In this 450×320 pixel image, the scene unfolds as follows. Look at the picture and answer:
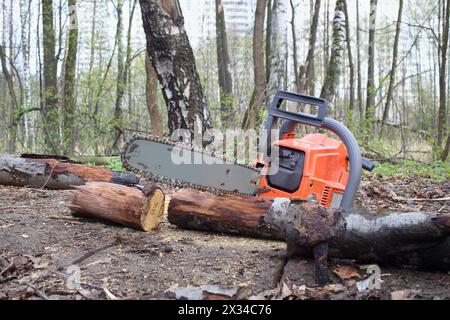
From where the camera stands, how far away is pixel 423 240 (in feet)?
7.27

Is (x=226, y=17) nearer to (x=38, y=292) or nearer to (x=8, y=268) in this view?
(x=8, y=268)

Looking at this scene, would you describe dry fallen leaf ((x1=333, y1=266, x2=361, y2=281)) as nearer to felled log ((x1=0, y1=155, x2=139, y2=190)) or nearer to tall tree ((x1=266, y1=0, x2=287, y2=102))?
felled log ((x1=0, y1=155, x2=139, y2=190))

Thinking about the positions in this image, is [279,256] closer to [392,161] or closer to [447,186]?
[447,186]

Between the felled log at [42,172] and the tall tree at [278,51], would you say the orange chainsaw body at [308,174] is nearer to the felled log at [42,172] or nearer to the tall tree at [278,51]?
the felled log at [42,172]

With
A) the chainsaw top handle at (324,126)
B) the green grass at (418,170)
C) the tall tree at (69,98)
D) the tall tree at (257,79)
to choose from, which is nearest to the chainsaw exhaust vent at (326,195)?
the chainsaw top handle at (324,126)

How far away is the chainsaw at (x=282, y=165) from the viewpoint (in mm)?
3107

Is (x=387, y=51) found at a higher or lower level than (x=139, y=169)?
higher

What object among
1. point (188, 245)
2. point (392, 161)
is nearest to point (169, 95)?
point (188, 245)

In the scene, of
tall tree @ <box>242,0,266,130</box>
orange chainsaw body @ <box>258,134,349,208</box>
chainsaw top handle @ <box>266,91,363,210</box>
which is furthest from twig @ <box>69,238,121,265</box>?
tall tree @ <box>242,0,266,130</box>

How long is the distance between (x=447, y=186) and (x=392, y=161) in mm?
3267

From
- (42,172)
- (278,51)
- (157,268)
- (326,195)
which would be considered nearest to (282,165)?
(326,195)

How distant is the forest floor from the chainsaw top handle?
47 centimetres

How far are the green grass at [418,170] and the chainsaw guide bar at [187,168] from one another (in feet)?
15.2
